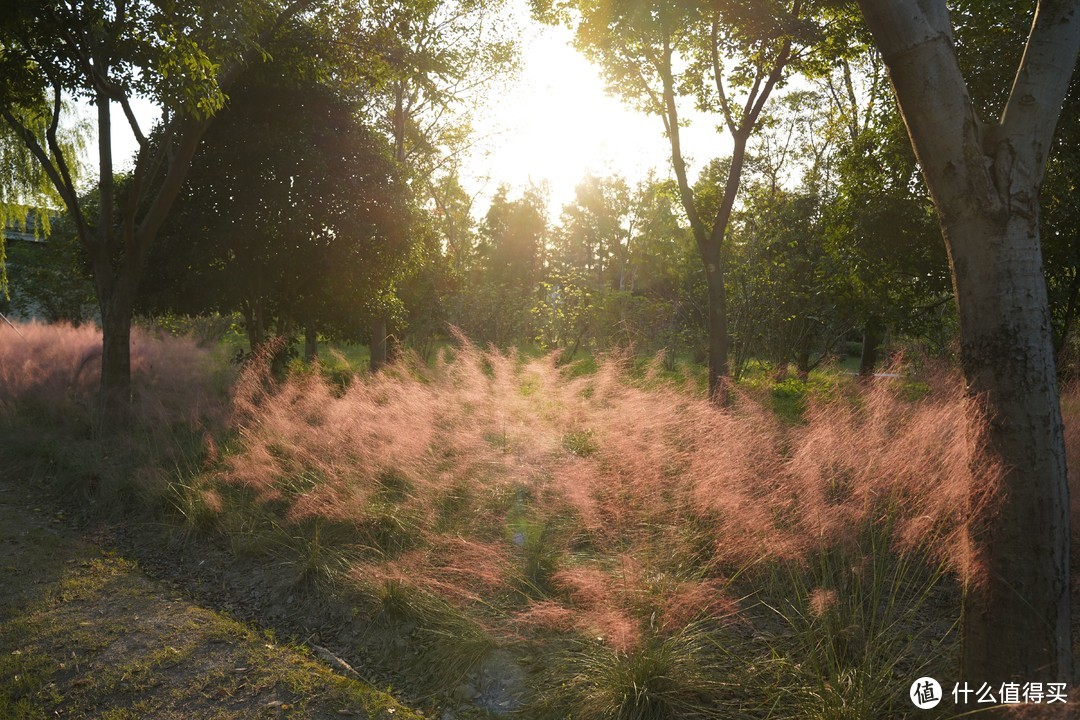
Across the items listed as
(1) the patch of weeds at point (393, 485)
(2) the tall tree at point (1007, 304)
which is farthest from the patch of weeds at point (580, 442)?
(2) the tall tree at point (1007, 304)

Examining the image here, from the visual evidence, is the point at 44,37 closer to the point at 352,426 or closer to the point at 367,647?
the point at 352,426

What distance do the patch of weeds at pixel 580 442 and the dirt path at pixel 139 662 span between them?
8.90 feet

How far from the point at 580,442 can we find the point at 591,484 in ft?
6.08

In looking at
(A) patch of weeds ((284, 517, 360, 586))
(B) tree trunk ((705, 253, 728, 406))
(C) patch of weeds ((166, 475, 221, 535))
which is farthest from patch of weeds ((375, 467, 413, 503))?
(B) tree trunk ((705, 253, 728, 406))

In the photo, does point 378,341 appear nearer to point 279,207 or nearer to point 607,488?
point 279,207

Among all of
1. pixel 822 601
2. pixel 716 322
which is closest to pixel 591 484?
pixel 822 601

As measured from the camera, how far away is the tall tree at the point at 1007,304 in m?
2.69

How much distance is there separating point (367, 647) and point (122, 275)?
7.23m

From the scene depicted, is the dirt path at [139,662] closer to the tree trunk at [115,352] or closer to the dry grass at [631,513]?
the dry grass at [631,513]

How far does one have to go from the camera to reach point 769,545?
11.0ft

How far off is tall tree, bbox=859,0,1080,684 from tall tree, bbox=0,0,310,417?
652 cm

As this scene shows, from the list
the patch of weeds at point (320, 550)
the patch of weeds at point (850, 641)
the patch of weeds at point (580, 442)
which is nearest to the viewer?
the patch of weeds at point (850, 641)

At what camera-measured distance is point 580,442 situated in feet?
19.6

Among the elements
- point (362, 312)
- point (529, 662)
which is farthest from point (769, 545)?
point (362, 312)
